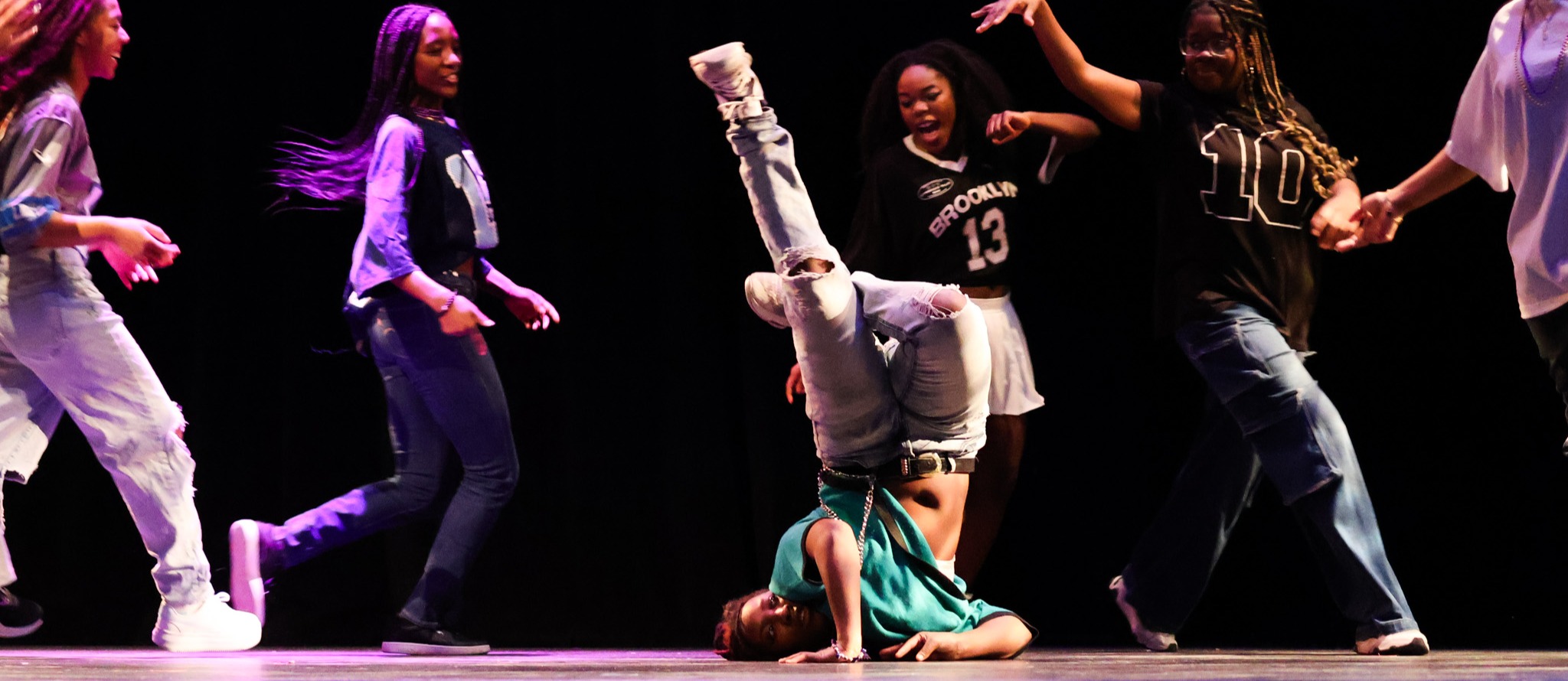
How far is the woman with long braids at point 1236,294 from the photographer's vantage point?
298 cm

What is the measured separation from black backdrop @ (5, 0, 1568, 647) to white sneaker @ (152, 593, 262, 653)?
3.56ft

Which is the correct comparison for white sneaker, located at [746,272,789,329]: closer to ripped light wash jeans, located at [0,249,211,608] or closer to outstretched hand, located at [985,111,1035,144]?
outstretched hand, located at [985,111,1035,144]

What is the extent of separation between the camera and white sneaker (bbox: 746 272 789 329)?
8.83ft

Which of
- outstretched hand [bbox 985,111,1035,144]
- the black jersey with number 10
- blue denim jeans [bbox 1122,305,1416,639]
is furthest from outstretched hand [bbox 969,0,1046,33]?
blue denim jeans [bbox 1122,305,1416,639]

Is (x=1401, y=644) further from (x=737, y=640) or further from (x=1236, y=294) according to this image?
(x=737, y=640)

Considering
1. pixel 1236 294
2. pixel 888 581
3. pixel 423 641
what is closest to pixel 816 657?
pixel 888 581

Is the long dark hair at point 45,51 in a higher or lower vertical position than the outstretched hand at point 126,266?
higher

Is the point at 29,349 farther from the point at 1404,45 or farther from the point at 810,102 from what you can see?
the point at 1404,45

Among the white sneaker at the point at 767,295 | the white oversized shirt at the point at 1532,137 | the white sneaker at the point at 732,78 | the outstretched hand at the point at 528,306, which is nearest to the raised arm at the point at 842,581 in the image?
the white sneaker at the point at 767,295

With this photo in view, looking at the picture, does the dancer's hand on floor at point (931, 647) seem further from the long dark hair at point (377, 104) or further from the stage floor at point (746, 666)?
the long dark hair at point (377, 104)

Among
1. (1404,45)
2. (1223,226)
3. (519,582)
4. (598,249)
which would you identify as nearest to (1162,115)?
(1223,226)

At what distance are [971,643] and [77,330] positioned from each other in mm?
1800

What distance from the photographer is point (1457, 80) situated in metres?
3.82

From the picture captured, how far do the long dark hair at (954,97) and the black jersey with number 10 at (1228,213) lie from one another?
0.39 meters
